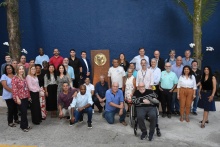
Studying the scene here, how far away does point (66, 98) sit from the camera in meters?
6.50

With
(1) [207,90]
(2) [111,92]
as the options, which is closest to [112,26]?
(2) [111,92]

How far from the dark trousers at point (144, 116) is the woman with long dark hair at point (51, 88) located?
2.40 meters

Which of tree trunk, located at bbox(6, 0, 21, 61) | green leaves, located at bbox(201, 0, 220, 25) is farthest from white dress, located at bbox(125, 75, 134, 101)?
tree trunk, located at bbox(6, 0, 21, 61)

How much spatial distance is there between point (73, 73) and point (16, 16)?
10.9 feet

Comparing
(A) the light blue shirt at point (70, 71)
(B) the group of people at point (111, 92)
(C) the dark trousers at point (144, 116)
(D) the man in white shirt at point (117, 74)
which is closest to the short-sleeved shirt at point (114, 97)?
(B) the group of people at point (111, 92)

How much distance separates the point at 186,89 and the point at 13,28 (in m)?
6.12

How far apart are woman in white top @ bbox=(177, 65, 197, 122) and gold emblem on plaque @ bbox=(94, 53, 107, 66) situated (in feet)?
8.37

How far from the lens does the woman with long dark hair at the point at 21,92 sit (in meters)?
5.88

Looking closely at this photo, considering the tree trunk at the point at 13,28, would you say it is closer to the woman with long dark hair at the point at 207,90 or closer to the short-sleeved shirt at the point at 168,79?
the short-sleeved shirt at the point at 168,79

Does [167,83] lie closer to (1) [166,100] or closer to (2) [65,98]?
(1) [166,100]

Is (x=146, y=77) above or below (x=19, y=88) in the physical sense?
above

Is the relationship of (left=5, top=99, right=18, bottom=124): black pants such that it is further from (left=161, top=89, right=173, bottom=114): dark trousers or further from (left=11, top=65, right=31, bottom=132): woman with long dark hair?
(left=161, top=89, right=173, bottom=114): dark trousers

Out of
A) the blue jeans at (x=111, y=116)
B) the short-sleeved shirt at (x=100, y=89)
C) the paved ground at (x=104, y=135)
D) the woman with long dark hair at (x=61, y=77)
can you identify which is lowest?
the paved ground at (x=104, y=135)

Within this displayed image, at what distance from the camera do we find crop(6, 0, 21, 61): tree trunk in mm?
8711
